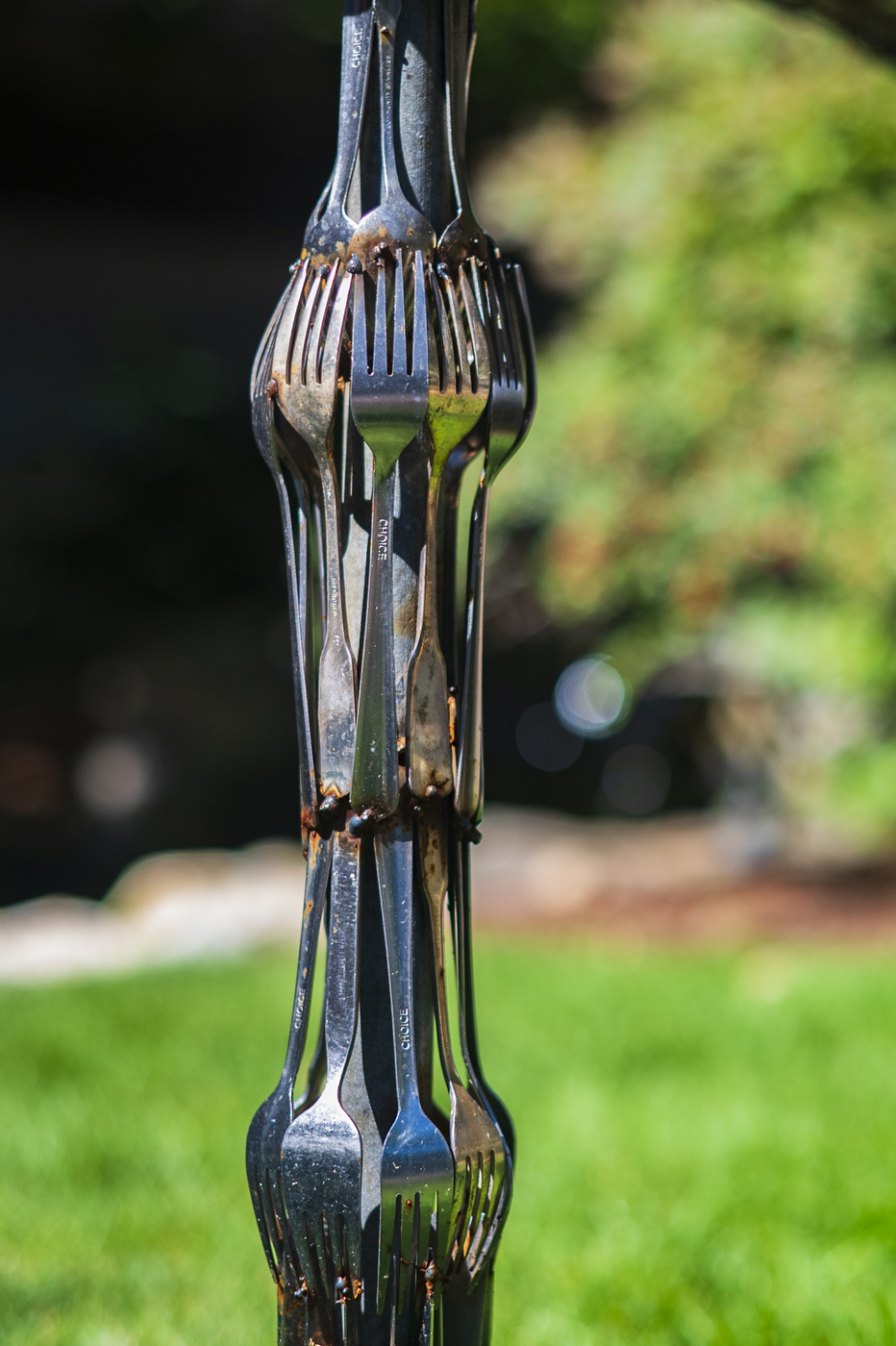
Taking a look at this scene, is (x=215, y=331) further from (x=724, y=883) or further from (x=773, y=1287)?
(x=773, y=1287)

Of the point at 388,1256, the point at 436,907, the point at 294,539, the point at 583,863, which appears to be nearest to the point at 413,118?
the point at 294,539

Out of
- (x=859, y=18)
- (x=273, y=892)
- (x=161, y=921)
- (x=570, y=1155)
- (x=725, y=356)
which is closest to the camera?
(x=859, y=18)

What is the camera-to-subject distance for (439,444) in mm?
1270


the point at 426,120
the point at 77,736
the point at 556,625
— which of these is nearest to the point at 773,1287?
the point at 426,120

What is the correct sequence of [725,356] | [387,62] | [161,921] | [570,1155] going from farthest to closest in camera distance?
[161,921], [725,356], [570,1155], [387,62]

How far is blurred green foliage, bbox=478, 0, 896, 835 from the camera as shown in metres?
5.18

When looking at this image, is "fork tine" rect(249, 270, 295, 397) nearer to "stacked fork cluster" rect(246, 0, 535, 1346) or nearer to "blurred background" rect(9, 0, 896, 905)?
"stacked fork cluster" rect(246, 0, 535, 1346)

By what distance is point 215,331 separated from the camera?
12.8m

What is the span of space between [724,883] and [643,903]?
561 millimetres

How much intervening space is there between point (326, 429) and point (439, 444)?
0.11 metres

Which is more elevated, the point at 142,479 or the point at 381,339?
the point at 142,479

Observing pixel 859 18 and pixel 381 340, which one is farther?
pixel 859 18

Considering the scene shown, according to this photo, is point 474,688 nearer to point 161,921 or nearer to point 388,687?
point 388,687

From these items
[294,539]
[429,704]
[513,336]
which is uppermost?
[513,336]
